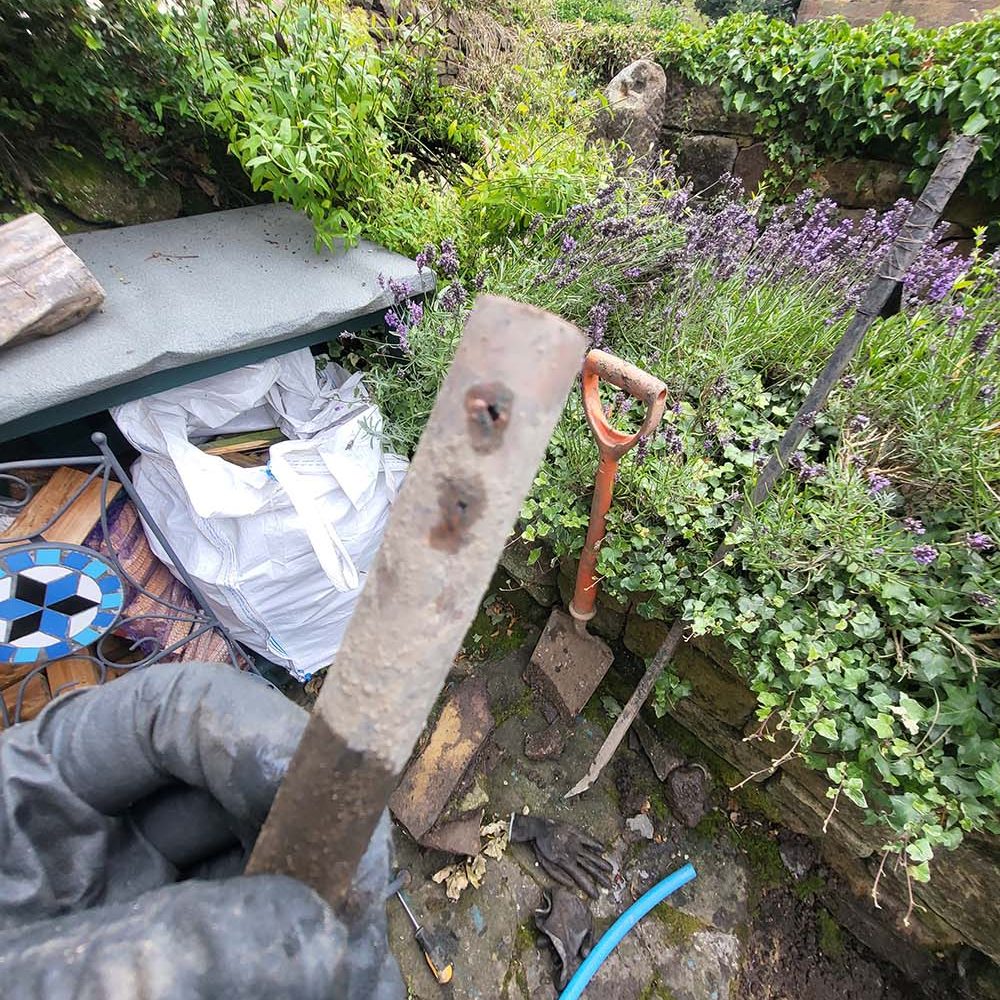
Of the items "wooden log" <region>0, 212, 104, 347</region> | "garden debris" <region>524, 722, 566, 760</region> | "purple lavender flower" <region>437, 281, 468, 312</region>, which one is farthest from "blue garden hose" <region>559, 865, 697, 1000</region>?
"wooden log" <region>0, 212, 104, 347</region>

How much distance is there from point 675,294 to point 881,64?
2747 millimetres

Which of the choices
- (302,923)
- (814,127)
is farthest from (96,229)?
(814,127)

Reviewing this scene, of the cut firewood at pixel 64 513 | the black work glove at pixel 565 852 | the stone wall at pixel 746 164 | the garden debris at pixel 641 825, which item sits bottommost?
the black work glove at pixel 565 852

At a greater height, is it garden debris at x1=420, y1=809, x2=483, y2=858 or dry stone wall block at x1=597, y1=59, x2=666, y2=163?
dry stone wall block at x1=597, y1=59, x2=666, y2=163

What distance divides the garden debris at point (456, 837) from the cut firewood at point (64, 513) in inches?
57.2

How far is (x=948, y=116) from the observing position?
10.1 feet

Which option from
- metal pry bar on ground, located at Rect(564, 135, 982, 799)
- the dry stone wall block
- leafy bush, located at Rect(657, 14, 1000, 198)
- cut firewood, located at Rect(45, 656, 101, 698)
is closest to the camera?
metal pry bar on ground, located at Rect(564, 135, 982, 799)

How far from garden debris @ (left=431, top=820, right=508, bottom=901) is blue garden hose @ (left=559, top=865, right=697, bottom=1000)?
1.27 ft

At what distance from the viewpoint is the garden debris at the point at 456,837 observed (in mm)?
1799

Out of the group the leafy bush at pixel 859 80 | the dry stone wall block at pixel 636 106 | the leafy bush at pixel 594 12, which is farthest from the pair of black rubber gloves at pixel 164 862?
the leafy bush at pixel 594 12

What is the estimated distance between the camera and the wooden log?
135 cm

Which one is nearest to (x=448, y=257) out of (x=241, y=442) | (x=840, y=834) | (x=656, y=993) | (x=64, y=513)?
(x=241, y=442)

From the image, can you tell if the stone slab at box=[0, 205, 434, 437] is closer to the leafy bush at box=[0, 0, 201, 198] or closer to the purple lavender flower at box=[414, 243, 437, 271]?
the purple lavender flower at box=[414, 243, 437, 271]

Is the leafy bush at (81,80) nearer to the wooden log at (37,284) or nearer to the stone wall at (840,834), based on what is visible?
the wooden log at (37,284)
